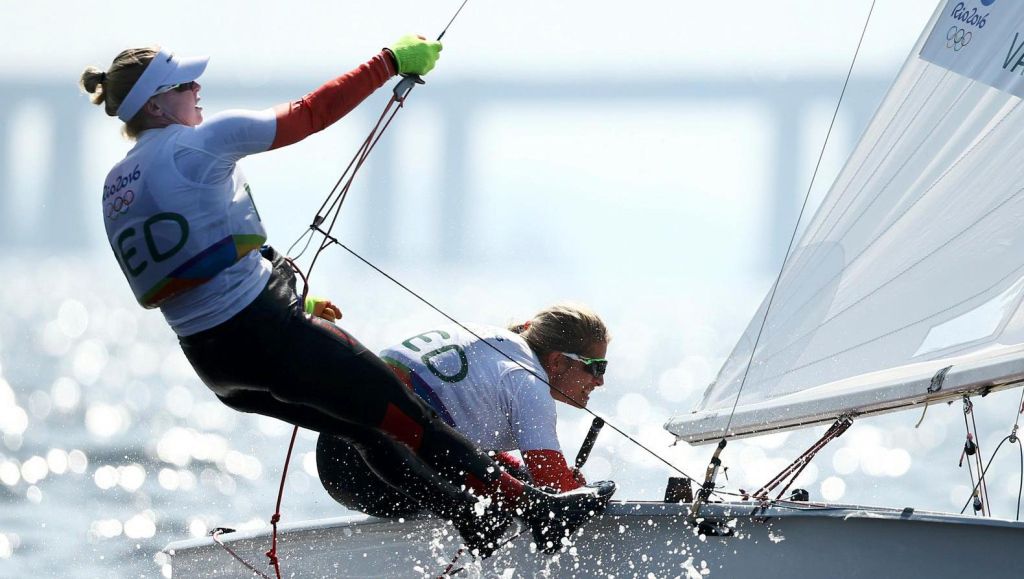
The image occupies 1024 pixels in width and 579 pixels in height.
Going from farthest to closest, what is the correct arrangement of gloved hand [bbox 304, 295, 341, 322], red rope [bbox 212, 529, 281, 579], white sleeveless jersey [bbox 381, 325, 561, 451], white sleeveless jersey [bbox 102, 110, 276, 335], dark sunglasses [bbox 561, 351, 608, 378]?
red rope [bbox 212, 529, 281, 579] < dark sunglasses [bbox 561, 351, 608, 378] < white sleeveless jersey [bbox 381, 325, 561, 451] < gloved hand [bbox 304, 295, 341, 322] < white sleeveless jersey [bbox 102, 110, 276, 335]

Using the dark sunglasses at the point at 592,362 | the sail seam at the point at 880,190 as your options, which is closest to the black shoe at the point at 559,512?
the dark sunglasses at the point at 592,362

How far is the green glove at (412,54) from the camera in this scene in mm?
2324

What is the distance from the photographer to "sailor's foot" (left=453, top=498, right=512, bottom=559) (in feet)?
8.28

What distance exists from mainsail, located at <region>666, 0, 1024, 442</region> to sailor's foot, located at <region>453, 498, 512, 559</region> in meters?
0.51

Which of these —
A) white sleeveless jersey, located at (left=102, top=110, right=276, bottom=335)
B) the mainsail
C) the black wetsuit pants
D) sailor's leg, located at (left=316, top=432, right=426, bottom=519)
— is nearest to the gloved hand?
the black wetsuit pants

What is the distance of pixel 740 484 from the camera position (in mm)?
6406

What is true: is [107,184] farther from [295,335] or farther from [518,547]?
[518,547]

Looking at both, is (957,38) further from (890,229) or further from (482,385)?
(482,385)

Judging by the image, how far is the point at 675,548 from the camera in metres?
2.47

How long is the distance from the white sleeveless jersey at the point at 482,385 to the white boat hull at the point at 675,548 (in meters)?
0.20

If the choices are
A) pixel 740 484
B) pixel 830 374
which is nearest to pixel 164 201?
pixel 830 374

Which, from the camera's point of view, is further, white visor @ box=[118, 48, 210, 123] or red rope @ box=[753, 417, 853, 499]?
red rope @ box=[753, 417, 853, 499]

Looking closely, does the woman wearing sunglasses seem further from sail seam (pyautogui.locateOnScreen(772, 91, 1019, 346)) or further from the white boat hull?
sail seam (pyautogui.locateOnScreen(772, 91, 1019, 346))

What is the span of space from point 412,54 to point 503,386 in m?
0.64
